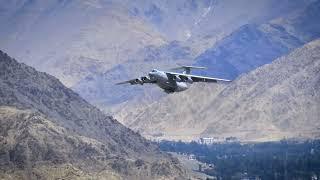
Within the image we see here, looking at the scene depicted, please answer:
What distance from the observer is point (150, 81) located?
199250 millimetres

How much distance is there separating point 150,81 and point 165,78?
11.8ft

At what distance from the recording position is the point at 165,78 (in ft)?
651
